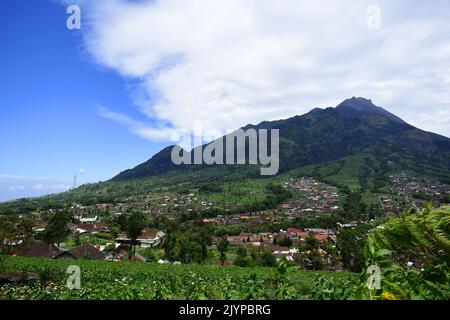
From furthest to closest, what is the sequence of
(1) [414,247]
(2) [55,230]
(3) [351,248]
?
(2) [55,230] < (3) [351,248] < (1) [414,247]

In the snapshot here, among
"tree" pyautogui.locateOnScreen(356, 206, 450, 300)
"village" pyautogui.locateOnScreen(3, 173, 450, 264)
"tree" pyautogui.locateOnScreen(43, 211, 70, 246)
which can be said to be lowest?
"village" pyautogui.locateOnScreen(3, 173, 450, 264)

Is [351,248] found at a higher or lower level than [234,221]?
higher

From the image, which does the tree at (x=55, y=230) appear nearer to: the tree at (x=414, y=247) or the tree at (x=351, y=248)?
the tree at (x=351, y=248)

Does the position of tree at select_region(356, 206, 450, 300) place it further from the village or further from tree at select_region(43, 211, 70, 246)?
tree at select_region(43, 211, 70, 246)

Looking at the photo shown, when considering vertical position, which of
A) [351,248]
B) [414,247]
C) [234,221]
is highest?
[414,247]

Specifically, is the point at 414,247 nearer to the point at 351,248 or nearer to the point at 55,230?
the point at 351,248

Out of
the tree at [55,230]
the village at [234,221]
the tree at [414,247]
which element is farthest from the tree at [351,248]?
the tree at [414,247]

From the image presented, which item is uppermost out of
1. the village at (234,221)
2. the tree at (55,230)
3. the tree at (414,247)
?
the tree at (414,247)

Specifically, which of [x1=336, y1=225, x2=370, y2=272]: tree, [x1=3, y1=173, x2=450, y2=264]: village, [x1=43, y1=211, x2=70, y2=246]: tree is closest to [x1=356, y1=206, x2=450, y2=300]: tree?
[x1=336, y1=225, x2=370, y2=272]: tree

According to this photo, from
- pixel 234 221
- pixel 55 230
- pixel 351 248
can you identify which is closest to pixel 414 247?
pixel 351 248

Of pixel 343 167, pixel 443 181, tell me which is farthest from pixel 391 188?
pixel 343 167
